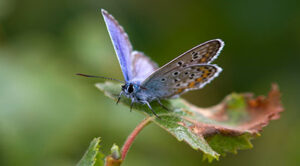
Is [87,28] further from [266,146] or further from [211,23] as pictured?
[266,146]

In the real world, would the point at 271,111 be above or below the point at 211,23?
below

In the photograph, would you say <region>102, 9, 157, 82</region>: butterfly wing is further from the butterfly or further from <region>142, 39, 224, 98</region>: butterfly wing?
<region>142, 39, 224, 98</region>: butterfly wing

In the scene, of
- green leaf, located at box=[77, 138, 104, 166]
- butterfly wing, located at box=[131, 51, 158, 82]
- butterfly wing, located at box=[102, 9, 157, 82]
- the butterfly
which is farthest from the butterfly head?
green leaf, located at box=[77, 138, 104, 166]

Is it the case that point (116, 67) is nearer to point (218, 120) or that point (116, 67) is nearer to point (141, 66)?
point (141, 66)

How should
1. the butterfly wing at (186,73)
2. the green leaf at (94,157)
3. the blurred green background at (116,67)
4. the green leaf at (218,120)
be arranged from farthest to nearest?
the blurred green background at (116,67) → the butterfly wing at (186,73) → the green leaf at (218,120) → the green leaf at (94,157)

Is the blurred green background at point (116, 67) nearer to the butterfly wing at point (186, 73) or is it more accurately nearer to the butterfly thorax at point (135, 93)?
the butterfly thorax at point (135, 93)

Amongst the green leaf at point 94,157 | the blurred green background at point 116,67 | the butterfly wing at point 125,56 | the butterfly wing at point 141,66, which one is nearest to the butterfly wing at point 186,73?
the butterfly wing at point 125,56

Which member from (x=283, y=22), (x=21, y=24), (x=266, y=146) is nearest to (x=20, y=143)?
(x=21, y=24)

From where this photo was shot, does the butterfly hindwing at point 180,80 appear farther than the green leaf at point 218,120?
Yes

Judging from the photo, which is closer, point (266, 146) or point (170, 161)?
point (170, 161)
